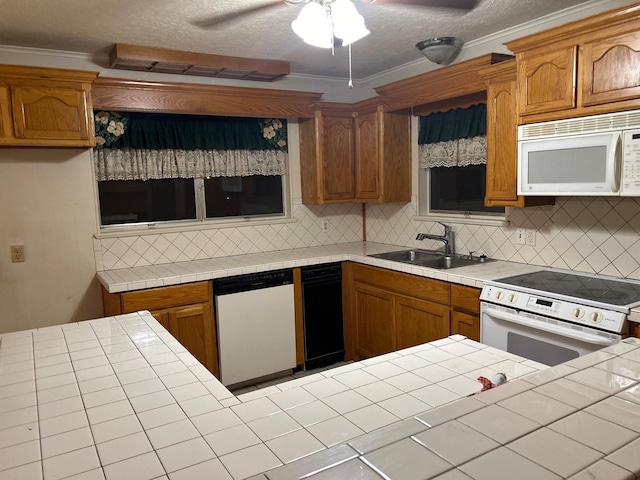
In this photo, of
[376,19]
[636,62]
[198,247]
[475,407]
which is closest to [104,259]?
[198,247]

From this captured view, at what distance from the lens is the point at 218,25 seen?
282cm

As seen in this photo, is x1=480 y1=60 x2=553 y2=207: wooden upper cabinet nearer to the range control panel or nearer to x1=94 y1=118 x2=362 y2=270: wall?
the range control panel

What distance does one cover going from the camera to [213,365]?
11.3 ft

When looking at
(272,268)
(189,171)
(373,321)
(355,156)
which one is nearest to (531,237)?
(373,321)

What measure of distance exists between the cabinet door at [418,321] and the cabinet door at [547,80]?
4.31ft

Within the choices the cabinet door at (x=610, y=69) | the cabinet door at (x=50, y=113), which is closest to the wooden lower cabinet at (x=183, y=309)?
the cabinet door at (x=50, y=113)

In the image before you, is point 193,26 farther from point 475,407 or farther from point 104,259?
point 475,407

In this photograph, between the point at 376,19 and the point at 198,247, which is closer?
the point at 376,19

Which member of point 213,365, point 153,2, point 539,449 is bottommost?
point 213,365

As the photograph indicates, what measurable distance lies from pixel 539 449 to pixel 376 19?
2545 mm

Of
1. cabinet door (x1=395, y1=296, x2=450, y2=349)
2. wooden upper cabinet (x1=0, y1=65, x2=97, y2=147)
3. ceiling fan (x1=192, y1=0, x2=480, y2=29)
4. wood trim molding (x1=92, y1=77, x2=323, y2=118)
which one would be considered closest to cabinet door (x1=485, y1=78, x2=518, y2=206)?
ceiling fan (x1=192, y1=0, x2=480, y2=29)

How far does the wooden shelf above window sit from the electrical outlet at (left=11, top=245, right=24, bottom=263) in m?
1.41

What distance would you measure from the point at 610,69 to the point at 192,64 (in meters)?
2.54

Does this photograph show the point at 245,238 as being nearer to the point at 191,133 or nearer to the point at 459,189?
the point at 191,133
